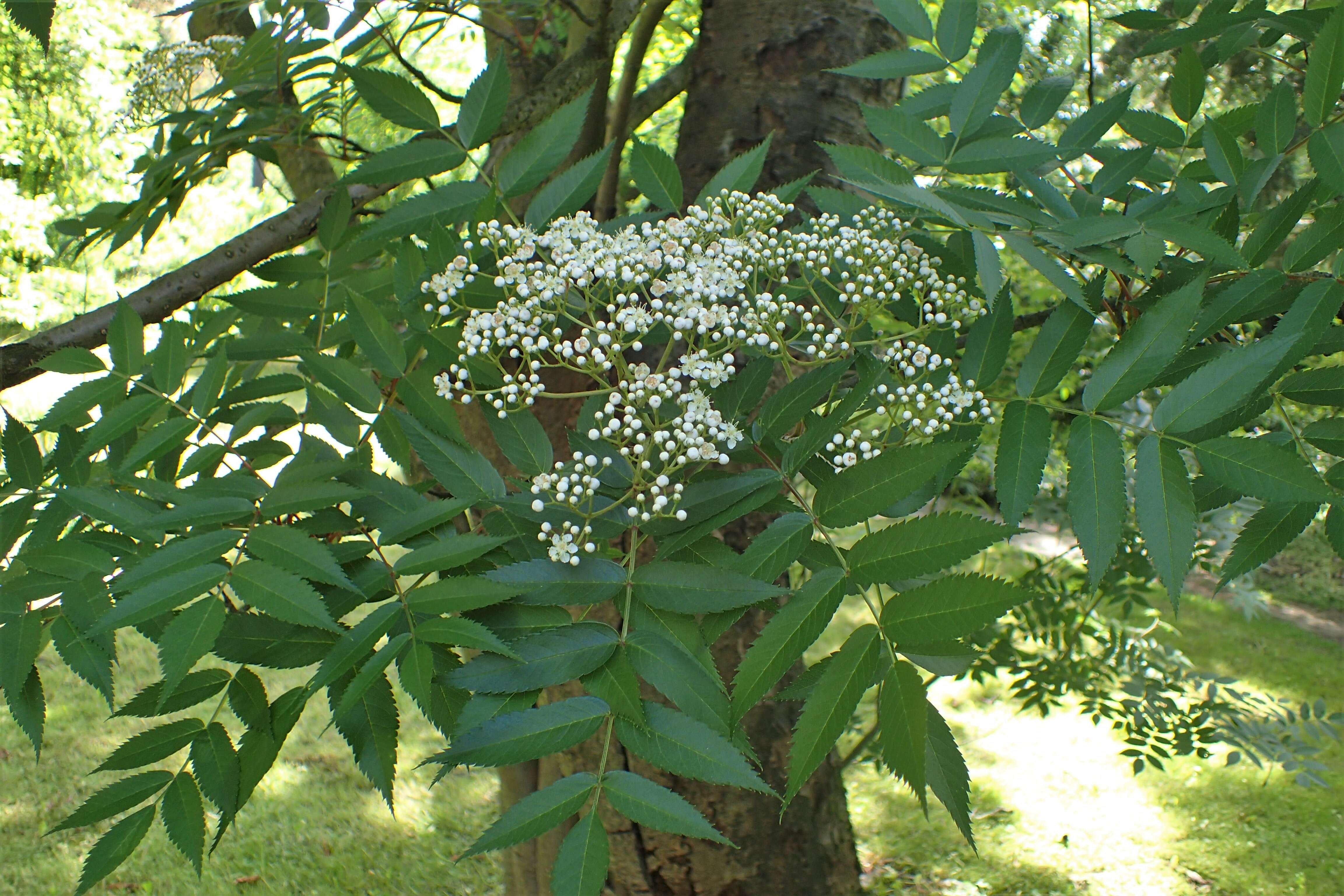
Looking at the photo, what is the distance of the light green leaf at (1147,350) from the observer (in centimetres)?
97

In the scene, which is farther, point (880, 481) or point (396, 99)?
point (396, 99)

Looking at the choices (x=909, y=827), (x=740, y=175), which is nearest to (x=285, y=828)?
(x=909, y=827)

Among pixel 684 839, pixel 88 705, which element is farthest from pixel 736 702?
pixel 88 705

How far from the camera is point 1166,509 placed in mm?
927

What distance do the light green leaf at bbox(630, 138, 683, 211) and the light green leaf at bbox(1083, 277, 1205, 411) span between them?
22.1 inches

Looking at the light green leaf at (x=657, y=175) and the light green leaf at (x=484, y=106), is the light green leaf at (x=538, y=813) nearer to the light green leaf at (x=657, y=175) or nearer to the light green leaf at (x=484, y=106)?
the light green leaf at (x=657, y=175)

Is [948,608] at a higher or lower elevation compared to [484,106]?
lower

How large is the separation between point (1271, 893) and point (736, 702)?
3.88m

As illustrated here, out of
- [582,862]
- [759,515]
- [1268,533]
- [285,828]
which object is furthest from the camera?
[285,828]

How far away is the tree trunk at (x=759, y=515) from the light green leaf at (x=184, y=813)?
909 mm

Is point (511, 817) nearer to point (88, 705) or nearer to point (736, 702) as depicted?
point (736, 702)

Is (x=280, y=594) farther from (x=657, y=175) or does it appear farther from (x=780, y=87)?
(x=780, y=87)

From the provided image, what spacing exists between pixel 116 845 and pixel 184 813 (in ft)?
0.23

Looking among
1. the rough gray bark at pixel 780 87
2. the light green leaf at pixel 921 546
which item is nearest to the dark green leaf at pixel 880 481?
the light green leaf at pixel 921 546
